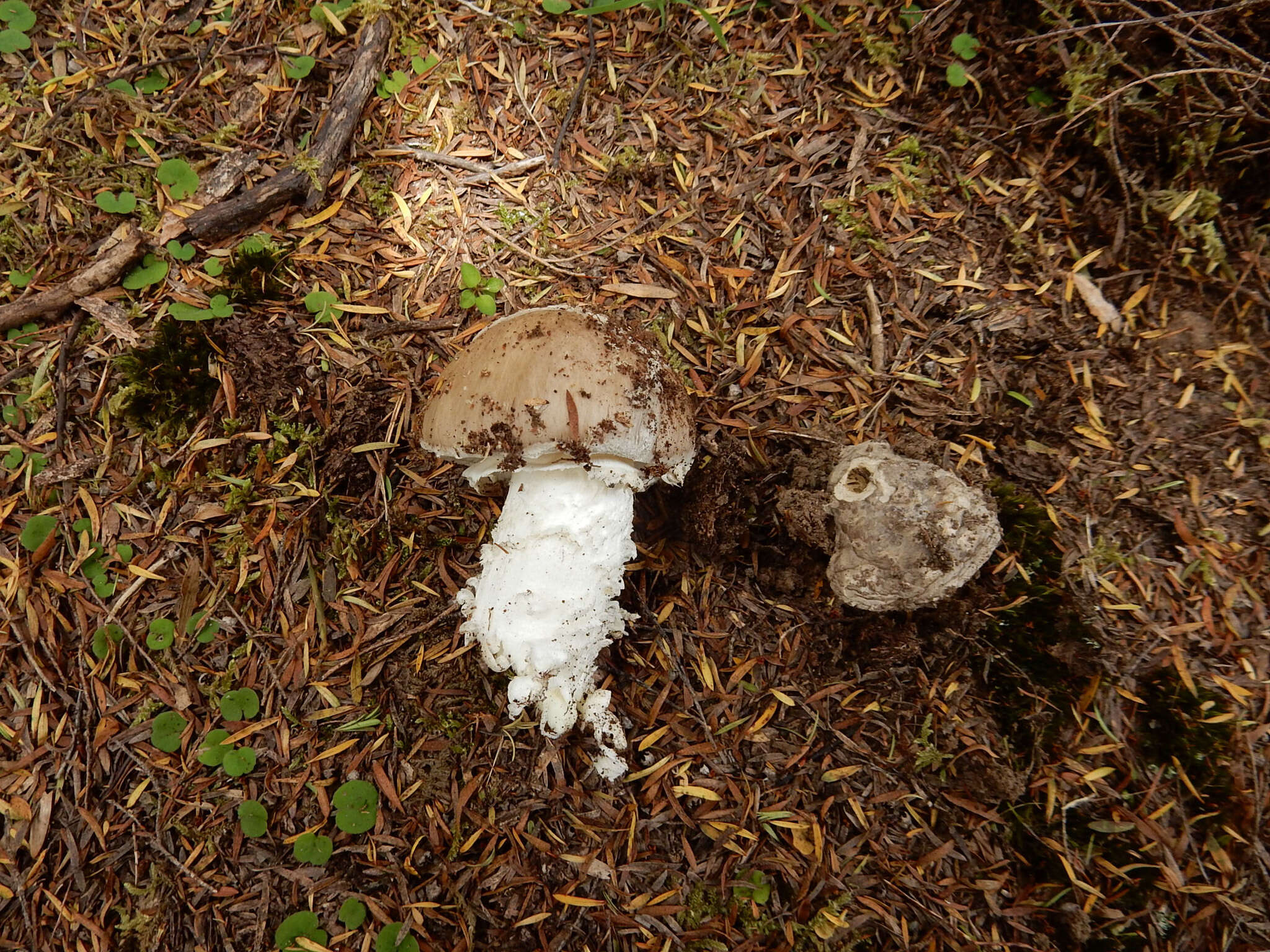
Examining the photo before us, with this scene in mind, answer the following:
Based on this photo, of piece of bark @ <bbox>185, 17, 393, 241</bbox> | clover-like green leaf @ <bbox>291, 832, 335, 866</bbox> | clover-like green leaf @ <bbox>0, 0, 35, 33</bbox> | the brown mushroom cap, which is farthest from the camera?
clover-like green leaf @ <bbox>0, 0, 35, 33</bbox>

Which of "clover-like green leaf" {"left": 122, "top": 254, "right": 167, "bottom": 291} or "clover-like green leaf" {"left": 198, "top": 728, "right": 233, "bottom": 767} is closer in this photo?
"clover-like green leaf" {"left": 198, "top": 728, "right": 233, "bottom": 767}

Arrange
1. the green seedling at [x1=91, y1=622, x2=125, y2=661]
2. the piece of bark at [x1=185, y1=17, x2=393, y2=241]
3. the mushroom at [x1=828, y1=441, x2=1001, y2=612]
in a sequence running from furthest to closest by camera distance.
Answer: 1. the piece of bark at [x1=185, y1=17, x2=393, y2=241]
2. the green seedling at [x1=91, y1=622, x2=125, y2=661]
3. the mushroom at [x1=828, y1=441, x2=1001, y2=612]

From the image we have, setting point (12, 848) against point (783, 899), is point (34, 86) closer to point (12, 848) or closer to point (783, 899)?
point (12, 848)

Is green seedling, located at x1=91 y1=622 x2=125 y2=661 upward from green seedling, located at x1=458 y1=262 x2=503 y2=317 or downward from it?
downward

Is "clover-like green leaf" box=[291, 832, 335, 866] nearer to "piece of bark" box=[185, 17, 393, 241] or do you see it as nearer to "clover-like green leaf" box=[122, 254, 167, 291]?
"clover-like green leaf" box=[122, 254, 167, 291]

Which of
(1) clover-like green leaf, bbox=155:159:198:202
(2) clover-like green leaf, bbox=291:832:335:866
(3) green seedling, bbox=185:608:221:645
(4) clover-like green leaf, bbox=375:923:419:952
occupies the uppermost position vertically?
(1) clover-like green leaf, bbox=155:159:198:202

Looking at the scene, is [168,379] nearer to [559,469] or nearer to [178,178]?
[178,178]

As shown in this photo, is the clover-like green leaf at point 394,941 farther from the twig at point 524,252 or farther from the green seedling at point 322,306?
the twig at point 524,252

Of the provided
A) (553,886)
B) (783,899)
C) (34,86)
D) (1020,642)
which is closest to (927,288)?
(1020,642)

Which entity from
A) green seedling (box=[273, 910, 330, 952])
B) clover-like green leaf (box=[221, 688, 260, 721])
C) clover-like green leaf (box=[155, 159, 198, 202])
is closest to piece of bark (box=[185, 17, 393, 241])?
clover-like green leaf (box=[155, 159, 198, 202])
